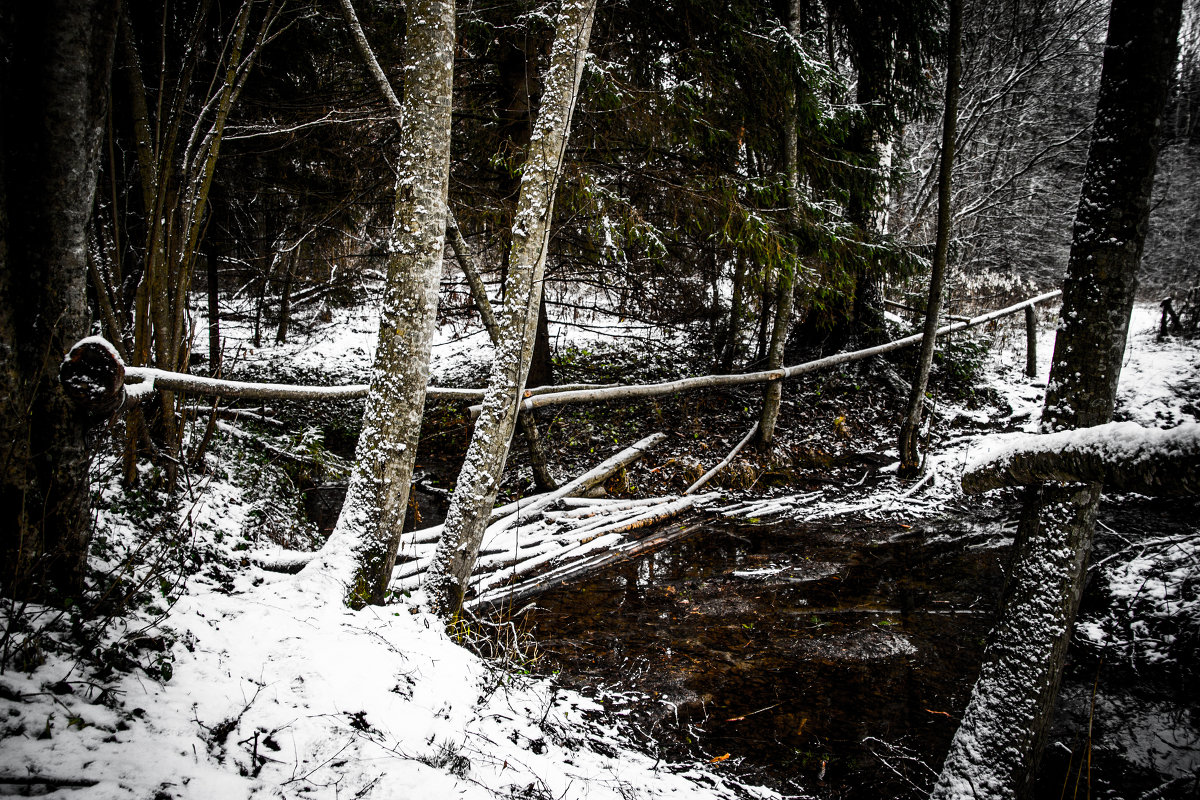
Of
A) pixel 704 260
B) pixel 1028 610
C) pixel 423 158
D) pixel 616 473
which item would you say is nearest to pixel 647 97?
pixel 704 260

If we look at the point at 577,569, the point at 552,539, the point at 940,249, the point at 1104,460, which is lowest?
the point at 577,569

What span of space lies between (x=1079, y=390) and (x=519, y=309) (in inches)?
128

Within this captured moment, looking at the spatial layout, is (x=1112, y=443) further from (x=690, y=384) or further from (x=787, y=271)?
(x=787, y=271)

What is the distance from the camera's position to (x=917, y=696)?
3.43 m

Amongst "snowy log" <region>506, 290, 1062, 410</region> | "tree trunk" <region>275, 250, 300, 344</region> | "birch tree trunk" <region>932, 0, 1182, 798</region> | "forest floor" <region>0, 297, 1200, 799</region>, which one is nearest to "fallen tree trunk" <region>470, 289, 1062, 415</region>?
"snowy log" <region>506, 290, 1062, 410</region>

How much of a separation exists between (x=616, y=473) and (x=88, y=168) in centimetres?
567

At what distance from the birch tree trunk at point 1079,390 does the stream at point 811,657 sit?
54cm

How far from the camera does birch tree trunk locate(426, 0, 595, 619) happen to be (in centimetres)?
374

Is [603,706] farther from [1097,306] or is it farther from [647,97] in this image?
[647,97]

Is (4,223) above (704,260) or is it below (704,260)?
below

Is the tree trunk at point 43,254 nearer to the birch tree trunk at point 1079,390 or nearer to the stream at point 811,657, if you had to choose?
the stream at point 811,657

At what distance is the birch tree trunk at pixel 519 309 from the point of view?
12.3 ft

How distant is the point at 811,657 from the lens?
3826 millimetres

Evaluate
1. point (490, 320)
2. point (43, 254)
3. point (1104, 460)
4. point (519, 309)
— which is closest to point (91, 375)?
point (43, 254)
